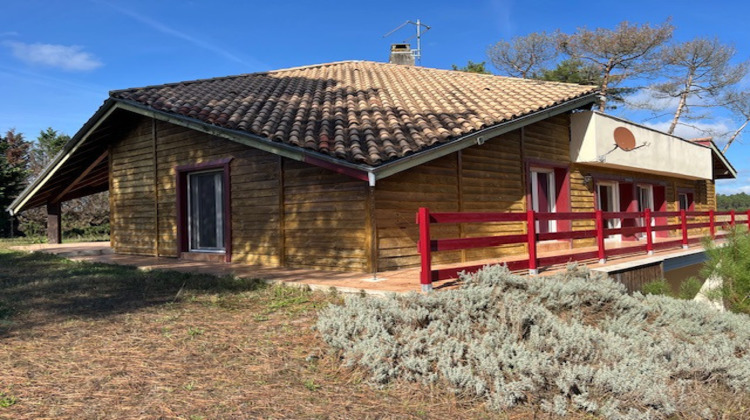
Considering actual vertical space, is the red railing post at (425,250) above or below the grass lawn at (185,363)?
above

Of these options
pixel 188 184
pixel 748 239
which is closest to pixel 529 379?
pixel 748 239

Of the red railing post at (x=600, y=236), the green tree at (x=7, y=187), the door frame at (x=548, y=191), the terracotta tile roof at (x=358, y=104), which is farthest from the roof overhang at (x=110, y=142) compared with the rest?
the green tree at (x=7, y=187)

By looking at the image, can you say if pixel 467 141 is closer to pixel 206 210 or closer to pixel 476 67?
pixel 206 210

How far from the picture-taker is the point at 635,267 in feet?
27.4

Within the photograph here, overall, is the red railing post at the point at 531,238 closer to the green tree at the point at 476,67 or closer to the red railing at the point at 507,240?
the red railing at the point at 507,240

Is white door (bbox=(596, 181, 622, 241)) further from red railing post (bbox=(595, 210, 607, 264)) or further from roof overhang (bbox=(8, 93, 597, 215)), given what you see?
red railing post (bbox=(595, 210, 607, 264))

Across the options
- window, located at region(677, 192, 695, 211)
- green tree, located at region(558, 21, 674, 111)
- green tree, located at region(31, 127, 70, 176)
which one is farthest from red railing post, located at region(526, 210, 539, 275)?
green tree, located at region(31, 127, 70, 176)

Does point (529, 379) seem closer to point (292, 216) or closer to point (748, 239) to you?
point (748, 239)

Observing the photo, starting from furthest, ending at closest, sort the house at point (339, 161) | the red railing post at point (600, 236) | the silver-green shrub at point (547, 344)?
the red railing post at point (600, 236) < the house at point (339, 161) < the silver-green shrub at point (547, 344)

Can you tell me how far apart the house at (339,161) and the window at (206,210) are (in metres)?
0.03

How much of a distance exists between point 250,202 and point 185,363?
564 centimetres

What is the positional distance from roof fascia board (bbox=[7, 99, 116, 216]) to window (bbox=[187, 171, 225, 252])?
2.35m

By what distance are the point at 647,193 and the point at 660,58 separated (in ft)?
51.0

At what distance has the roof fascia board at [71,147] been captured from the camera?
36.1ft
